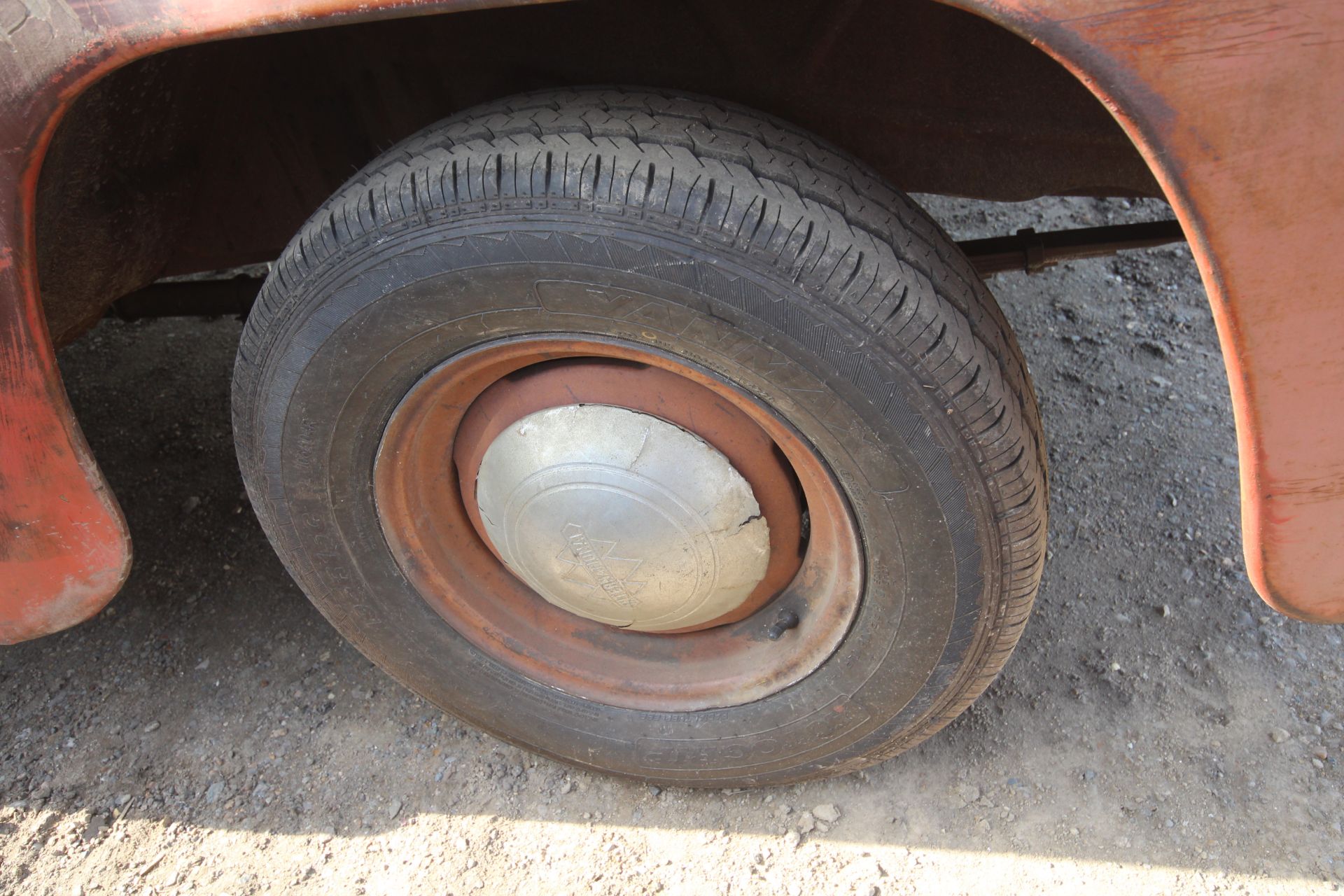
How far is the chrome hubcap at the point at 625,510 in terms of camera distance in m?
1.46

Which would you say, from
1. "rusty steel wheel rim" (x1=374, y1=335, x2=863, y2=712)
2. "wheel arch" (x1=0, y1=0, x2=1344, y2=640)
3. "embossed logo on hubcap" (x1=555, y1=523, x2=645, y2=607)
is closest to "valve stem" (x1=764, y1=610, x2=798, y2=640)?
"rusty steel wheel rim" (x1=374, y1=335, x2=863, y2=712)

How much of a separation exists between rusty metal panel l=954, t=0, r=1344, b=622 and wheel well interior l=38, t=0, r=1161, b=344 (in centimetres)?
61

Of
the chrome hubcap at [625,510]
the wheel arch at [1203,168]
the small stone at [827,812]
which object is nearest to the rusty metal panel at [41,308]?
the wheel arch at [1203,168]

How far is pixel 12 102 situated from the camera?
3.50 ft

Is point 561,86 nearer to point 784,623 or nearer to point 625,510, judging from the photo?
point 625,510

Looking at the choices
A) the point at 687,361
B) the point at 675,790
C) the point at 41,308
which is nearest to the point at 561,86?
the point at 687,361

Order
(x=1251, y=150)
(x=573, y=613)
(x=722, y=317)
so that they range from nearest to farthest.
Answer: (x=1251, y=150) → (x=722, y=317) → (x=573, y=613)

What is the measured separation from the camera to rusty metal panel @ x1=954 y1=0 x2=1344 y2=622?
2.78ft

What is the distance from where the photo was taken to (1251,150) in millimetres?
888

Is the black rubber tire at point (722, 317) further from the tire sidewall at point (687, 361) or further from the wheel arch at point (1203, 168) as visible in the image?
the wheel arch at point (1203, 168)

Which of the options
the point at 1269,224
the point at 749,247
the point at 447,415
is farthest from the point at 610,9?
the point at 1269,224

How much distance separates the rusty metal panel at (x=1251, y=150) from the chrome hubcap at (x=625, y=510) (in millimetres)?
731

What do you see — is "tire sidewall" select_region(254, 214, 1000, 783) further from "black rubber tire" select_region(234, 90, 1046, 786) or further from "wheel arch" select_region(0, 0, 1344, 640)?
"wheel arch" select_region(0, 0, 1344, 640)

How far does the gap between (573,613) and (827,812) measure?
63 centimetres
